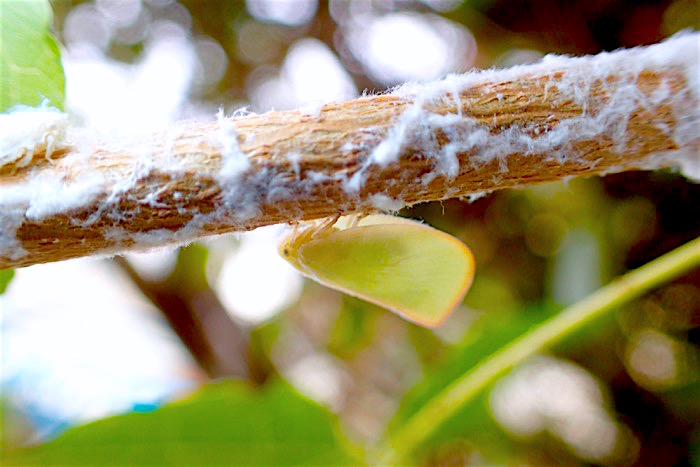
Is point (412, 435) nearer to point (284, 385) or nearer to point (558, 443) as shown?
point (284, 385)

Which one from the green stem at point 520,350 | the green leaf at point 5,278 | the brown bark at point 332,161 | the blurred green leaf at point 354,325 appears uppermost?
the brown bark at point 332,161

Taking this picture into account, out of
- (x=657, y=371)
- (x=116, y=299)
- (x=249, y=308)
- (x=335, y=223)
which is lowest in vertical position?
(x=116, y=299)

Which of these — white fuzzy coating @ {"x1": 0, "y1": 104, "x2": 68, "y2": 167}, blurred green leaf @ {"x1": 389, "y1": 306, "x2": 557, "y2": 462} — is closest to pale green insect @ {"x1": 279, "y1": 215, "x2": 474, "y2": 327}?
white fuzzy coating @ {"x1": 0, "y1": 104, "x2": 68, "y2": 167}

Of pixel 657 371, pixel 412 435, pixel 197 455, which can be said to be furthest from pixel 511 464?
pixel 197 455

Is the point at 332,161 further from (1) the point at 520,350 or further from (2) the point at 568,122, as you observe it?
(1) the point at 520,350

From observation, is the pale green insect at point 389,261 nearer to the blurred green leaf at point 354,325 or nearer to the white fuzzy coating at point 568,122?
the white fuzzy coating at point 568,122

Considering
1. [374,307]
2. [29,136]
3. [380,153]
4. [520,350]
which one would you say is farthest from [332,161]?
[374,307]

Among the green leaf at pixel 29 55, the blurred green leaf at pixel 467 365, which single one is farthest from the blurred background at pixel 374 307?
the green leaf at pixel 29 55
